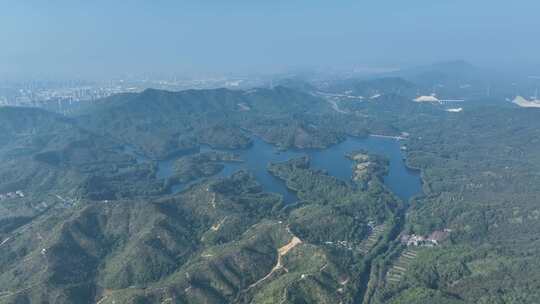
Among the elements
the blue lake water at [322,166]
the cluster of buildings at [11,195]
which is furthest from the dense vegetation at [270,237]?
the blue lake water at [322,166]

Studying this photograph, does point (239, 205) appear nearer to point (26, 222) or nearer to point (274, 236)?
point (274, 236)

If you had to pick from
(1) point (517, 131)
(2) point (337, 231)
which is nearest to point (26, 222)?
(2) point (337, 231)

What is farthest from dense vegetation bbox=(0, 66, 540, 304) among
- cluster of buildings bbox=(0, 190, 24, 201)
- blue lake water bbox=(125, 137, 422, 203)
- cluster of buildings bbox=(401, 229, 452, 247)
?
blue lake water bbox=(125, 137, 422, 203)

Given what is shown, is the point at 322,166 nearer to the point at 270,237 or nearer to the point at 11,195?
the point at 270,237

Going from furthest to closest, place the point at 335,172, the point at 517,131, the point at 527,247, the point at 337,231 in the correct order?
the point at 517,131
the point at 335,172
the point at 337,231
the point at 527,247

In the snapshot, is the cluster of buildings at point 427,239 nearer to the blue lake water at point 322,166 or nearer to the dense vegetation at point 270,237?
the dense vegetation at point 270,237

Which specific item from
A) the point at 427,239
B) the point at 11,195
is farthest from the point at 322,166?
the point at 11,195

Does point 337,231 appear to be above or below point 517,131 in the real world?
below
